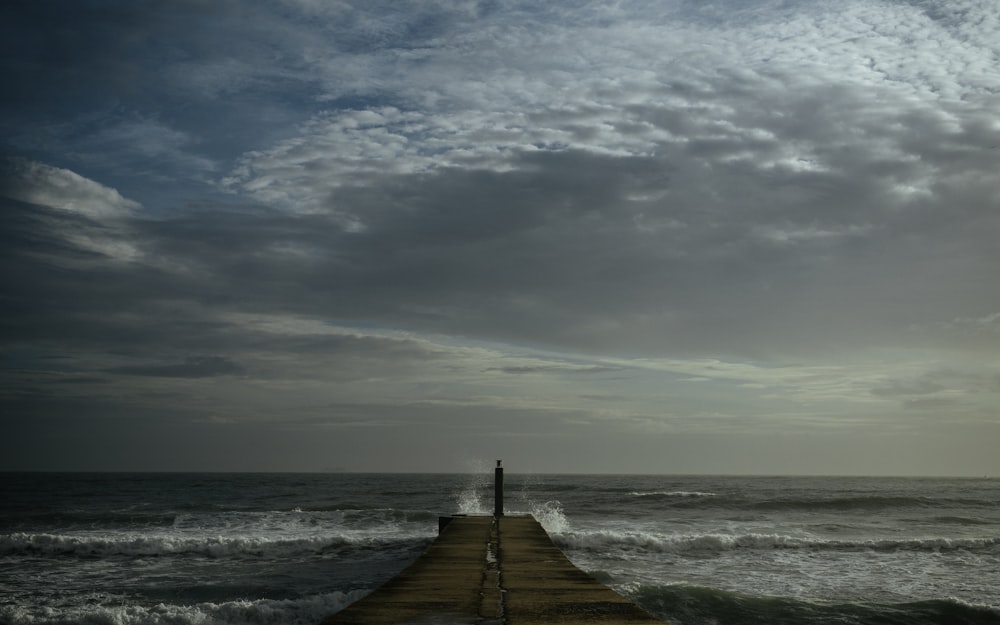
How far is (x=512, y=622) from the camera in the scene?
6.47 metres

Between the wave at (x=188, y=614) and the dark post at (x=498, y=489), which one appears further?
the dark post at (x=498, y=489)

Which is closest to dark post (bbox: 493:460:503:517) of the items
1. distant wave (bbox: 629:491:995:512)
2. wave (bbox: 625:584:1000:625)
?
wave (bbox: 625:584:1000:625)

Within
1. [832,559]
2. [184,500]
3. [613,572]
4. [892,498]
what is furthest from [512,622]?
[184,500]

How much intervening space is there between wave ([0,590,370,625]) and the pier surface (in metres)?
2.37

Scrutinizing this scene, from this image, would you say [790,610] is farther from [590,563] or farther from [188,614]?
[188,614]

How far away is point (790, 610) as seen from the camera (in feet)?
41.1

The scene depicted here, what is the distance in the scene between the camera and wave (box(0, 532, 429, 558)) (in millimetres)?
20484

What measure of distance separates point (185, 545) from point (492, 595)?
16.6 m

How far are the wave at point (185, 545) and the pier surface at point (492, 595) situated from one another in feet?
30.2

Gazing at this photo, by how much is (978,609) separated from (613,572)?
23.3ft

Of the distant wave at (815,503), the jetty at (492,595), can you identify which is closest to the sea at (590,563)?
the distant wave at (815,503)

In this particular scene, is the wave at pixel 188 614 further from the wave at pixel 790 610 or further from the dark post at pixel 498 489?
the dark post at pixel 498 489

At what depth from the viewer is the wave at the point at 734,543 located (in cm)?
2078

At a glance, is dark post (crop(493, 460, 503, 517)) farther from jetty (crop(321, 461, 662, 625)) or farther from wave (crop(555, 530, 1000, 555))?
jetty (crop(321, 461, 662, 625))
